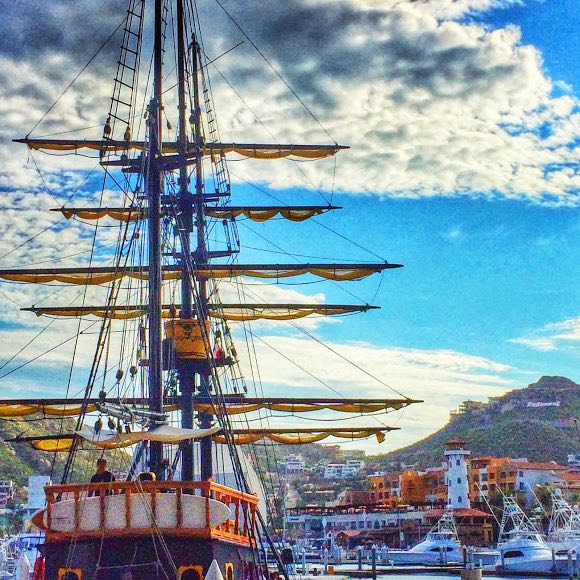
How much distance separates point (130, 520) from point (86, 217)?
82.8 feet

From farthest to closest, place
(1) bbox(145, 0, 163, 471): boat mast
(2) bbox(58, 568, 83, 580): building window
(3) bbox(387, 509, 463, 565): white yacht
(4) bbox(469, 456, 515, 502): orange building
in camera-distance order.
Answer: (4) bbox(469, 456, 515, 502): orange building < (3) bbox(387, 509, 463, 565): white yacht < (1) bbox(145, 0, 163, 471): boat mast < (2) bbox(58, 568, 83, 580): building window

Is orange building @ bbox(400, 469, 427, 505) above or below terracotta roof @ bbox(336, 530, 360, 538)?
above

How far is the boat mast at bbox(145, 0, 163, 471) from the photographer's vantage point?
2005 centimetres

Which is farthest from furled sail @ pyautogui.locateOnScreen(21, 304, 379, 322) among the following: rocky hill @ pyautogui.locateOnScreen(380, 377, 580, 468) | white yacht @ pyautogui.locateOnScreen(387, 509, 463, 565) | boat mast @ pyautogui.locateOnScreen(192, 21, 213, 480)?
rocky hill @ pyautogui.locateOnScreen(380, 377, 580, 468)

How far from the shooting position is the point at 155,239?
21.1m

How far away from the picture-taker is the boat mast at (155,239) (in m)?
20.0

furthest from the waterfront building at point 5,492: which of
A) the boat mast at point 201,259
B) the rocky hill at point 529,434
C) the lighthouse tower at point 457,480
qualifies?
the boat mast at point 201,259

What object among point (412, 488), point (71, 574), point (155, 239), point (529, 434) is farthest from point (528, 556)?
point (529, 434)

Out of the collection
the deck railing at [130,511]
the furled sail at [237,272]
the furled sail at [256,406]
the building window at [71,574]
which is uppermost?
the furled sail at [237,272]

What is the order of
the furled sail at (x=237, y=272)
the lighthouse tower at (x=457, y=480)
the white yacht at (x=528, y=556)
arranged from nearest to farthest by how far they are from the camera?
the furled sail at (x=237, y=272) → the white yacht at (x=528, y=556) → the lighthouse tower at (x=457, y=480)

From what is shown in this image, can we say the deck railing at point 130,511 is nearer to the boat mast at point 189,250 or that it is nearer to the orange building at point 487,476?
the boat mast at point 189,250

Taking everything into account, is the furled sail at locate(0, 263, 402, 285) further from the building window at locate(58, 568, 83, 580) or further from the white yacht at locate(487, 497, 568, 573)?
the white yacht at locate(487, 497, 568, 573)

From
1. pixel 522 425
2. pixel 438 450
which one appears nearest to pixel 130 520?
pixel 522 425

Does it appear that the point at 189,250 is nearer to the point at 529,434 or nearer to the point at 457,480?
the point at 457,480
